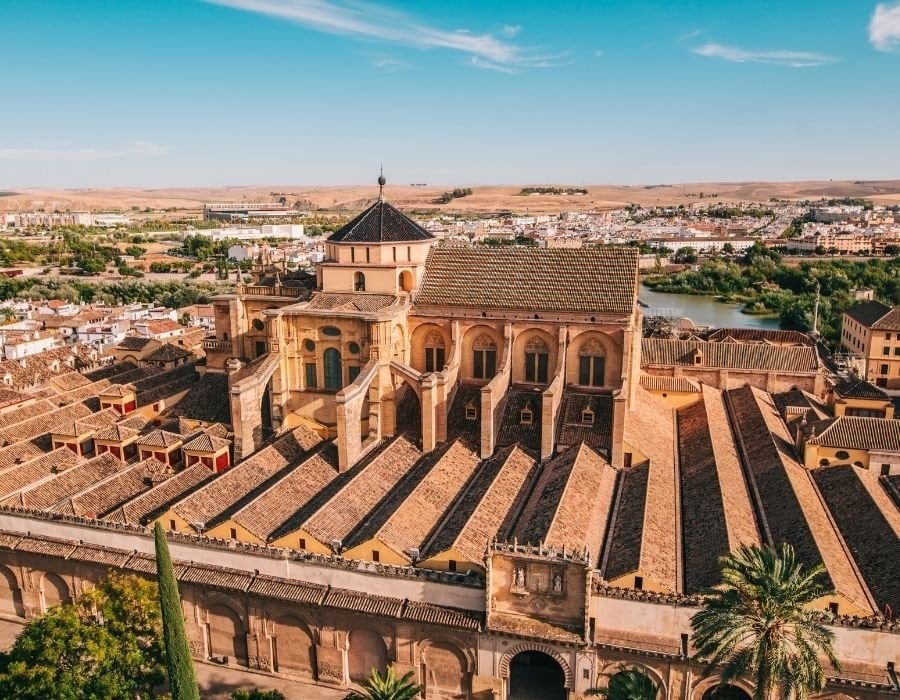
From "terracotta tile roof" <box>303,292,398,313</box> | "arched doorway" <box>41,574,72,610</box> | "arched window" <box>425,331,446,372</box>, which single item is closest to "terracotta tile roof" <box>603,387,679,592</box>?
"arched window" <box>425,331,446,372</box>

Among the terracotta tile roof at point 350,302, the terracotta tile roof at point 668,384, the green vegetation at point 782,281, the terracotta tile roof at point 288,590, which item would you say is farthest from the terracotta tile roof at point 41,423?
the green vegetation at point 782,281

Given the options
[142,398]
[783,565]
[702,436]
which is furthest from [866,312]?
[142,398]

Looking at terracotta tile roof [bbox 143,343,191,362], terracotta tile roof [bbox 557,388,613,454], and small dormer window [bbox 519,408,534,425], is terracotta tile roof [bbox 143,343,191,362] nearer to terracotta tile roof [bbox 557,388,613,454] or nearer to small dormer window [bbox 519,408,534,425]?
small dormer window [bbox 519,408,534,425]

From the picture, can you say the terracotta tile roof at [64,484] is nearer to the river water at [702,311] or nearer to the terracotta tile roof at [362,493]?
the terracotta tile roof at [362,493]

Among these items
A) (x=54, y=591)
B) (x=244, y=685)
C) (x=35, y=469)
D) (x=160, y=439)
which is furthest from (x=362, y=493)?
(x=35, y=469)

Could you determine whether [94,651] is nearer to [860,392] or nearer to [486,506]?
[486,506]

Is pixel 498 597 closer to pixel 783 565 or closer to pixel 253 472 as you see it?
pixel 783 565
